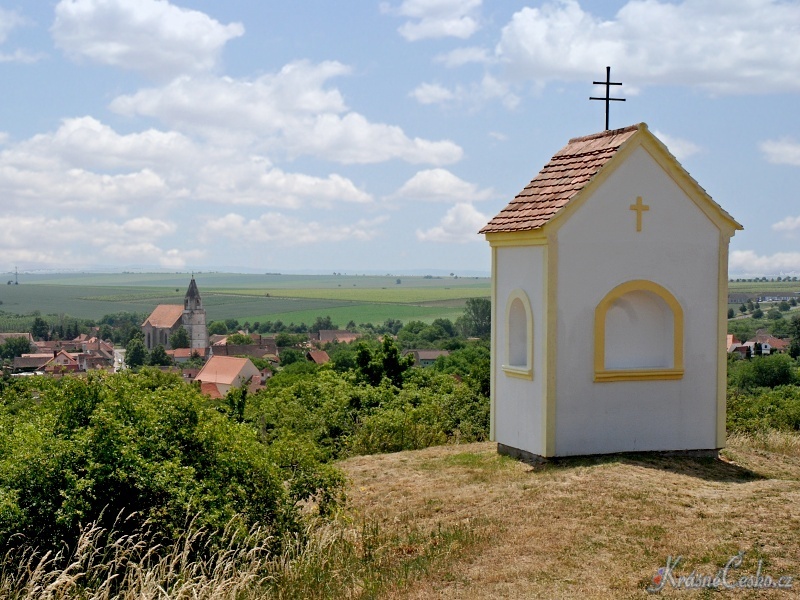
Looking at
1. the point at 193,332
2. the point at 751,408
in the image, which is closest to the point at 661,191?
the point at 751,408

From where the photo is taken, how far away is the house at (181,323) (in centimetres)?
16688

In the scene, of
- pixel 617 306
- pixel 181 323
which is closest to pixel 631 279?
pixel 617 306

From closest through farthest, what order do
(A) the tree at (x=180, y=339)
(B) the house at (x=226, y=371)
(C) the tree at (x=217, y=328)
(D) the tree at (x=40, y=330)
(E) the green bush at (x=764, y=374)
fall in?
(E) the green bush at (x=764, y=374) → (B) the house at (x=226, y=371) → (A) the tree at (x=180, y=339) → (D) the tree at (x=40, y=330) → (C) the tree at (x=217, y=328)

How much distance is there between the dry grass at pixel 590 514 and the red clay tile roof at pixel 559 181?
300cm

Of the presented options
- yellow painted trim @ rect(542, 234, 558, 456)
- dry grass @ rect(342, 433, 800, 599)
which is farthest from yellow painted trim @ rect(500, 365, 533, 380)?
dry grass @ rect(342, 433, 800, 599)

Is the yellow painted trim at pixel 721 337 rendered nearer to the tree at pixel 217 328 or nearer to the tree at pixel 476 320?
the tree at pixel 476 320

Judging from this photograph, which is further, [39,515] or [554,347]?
[554,347]

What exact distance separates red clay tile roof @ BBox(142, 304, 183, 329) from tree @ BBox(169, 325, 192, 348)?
10296 mm

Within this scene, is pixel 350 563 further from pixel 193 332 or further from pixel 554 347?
pixel 193 332

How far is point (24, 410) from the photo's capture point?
9750mm

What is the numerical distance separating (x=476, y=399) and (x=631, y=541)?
33.8 feet

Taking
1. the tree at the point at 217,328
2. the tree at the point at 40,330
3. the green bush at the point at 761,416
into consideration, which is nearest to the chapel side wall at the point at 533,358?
the green bush at the point at 761,416

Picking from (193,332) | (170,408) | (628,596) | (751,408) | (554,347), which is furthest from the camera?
(193,332)

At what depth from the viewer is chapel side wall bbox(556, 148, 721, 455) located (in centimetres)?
1183
